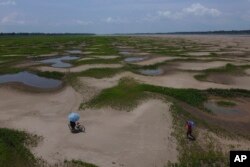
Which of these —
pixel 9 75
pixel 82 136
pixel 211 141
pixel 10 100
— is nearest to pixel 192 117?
pixel 211 141

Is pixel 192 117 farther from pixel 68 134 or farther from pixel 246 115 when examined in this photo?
pixel 68 134

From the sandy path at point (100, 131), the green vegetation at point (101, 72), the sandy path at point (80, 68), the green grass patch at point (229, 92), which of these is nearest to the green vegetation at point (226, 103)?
the green grass patch at point (229, 92)

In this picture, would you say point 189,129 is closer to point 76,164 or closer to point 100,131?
point 100,131

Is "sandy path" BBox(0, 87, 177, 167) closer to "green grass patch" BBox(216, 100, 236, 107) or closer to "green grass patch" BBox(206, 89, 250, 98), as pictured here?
"green grass patch" BBox(216, 100, 236, 107)

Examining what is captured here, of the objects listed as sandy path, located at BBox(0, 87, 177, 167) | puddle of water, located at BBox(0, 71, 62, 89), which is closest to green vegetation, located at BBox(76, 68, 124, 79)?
puddle of water, located at BBox(0, 71, 62, 89)

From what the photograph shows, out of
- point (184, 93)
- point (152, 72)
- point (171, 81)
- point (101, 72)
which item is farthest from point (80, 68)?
point (184, 93)
